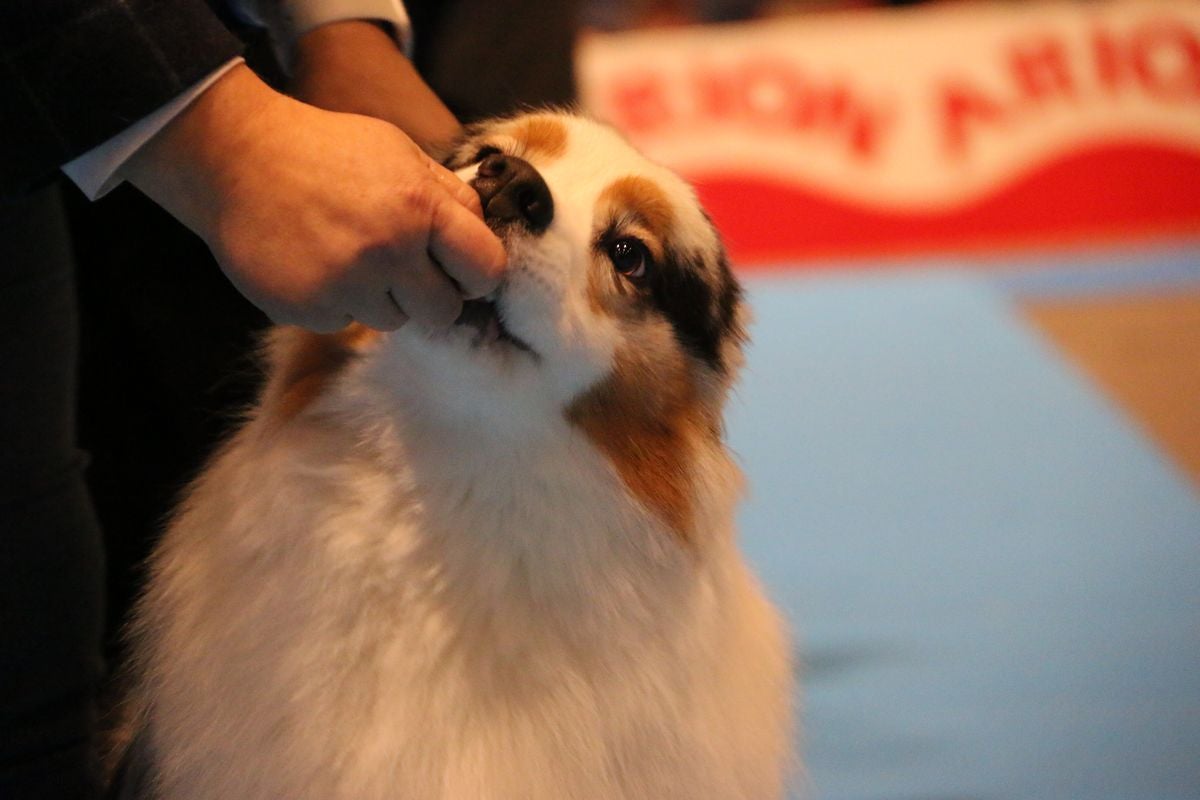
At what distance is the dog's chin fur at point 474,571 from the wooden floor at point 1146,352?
2.47 meters

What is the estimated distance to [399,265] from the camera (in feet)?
3.09

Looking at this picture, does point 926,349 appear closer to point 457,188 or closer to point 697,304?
point 697,304

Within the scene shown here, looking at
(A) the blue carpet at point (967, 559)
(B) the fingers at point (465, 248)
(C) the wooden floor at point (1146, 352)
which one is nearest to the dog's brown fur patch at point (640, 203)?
(B) the fingers at point (465, 248)

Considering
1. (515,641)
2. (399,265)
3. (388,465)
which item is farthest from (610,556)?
(399,265)

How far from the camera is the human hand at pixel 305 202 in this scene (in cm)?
91

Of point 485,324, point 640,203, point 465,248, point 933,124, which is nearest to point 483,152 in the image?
point 640,203

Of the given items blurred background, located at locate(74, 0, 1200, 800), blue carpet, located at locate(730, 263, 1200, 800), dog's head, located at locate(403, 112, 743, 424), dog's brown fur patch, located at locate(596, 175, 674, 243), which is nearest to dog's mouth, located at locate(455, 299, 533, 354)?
dog's head, located at locate(403, 112, 743, 424)

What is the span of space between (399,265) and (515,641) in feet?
1.62

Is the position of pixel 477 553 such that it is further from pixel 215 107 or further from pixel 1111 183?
pixel 1111 183

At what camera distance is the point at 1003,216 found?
15.7ft

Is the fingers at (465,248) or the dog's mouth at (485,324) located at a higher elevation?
the fingers at (465,248)

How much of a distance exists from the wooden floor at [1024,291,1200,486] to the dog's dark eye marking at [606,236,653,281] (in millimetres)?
2477

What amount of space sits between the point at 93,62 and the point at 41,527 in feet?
2.01

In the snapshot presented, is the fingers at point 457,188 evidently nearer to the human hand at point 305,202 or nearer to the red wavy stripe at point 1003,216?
the human hand at point 305,202
